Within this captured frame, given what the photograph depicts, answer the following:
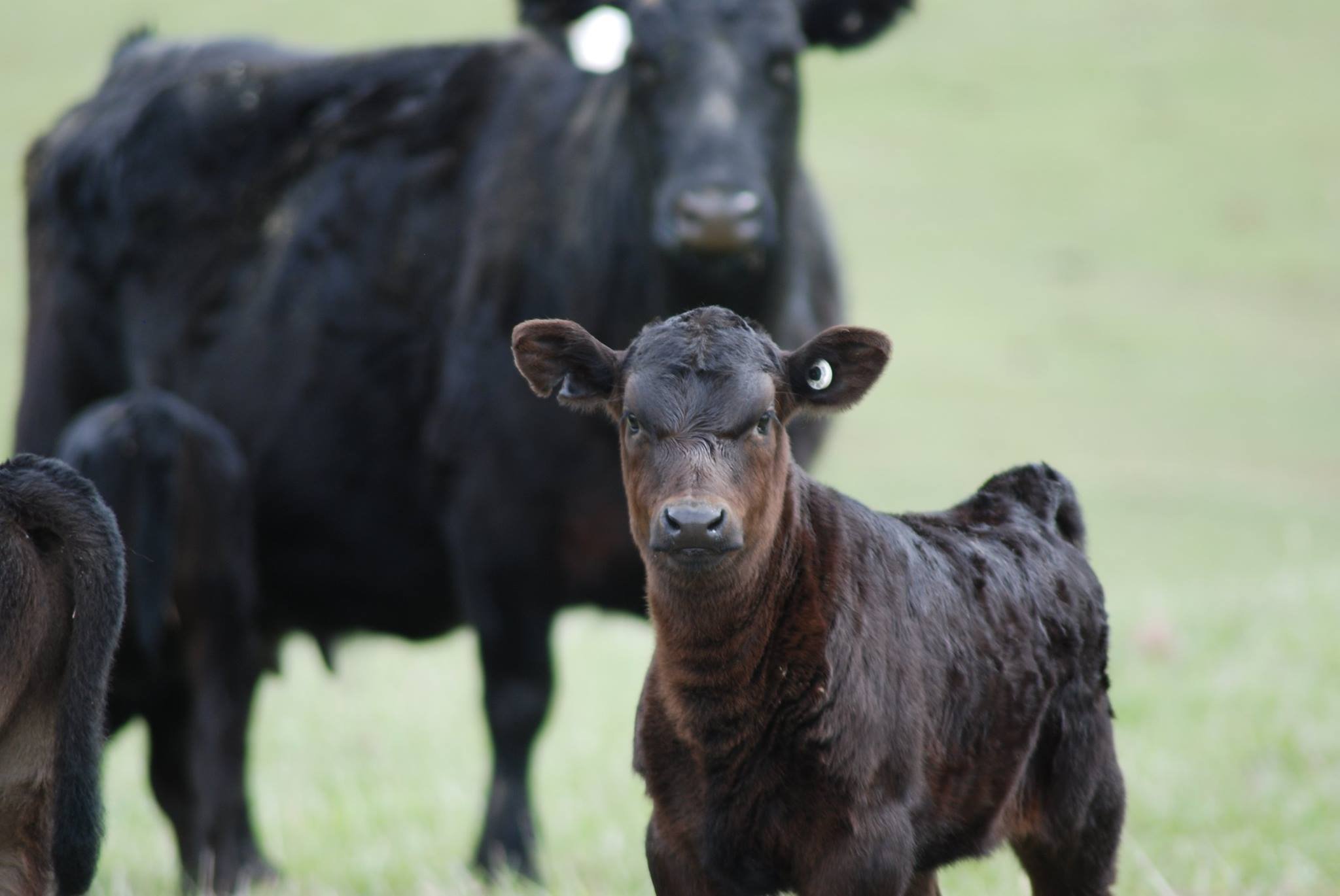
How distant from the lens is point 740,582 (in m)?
3.67

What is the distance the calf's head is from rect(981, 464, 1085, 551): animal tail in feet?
2.10

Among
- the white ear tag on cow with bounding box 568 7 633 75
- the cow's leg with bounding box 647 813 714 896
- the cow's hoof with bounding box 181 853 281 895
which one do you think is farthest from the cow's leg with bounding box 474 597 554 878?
the cow's leg with bounding box 647 813 714 896

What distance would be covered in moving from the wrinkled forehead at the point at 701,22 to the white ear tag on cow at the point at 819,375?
8.56 feet

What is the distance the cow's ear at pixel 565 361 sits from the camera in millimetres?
3811

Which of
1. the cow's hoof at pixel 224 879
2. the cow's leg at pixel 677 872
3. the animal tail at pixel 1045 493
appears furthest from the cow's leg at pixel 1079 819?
the cow's hoof at pixel 224 879

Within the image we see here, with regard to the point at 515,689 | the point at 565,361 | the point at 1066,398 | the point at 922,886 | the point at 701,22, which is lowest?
the point at 1066,398

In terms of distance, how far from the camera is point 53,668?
12.2 feet

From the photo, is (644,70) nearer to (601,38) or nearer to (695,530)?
(601,38)

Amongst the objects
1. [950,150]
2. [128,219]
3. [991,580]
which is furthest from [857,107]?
[991,580]

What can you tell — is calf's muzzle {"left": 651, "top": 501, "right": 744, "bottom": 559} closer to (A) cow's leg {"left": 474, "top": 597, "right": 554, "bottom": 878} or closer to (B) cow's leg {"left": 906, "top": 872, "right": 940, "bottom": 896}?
(B) cow's leg {"left": 906, "top": 872, "right": 940, "bottom": 896}

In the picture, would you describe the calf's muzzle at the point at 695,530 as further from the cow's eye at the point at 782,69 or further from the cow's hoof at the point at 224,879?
the cow's eye at the point at 782,69

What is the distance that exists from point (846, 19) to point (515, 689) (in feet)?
9.16

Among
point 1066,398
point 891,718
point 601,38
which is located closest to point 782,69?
point 601,38

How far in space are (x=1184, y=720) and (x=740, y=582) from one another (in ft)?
15.5
